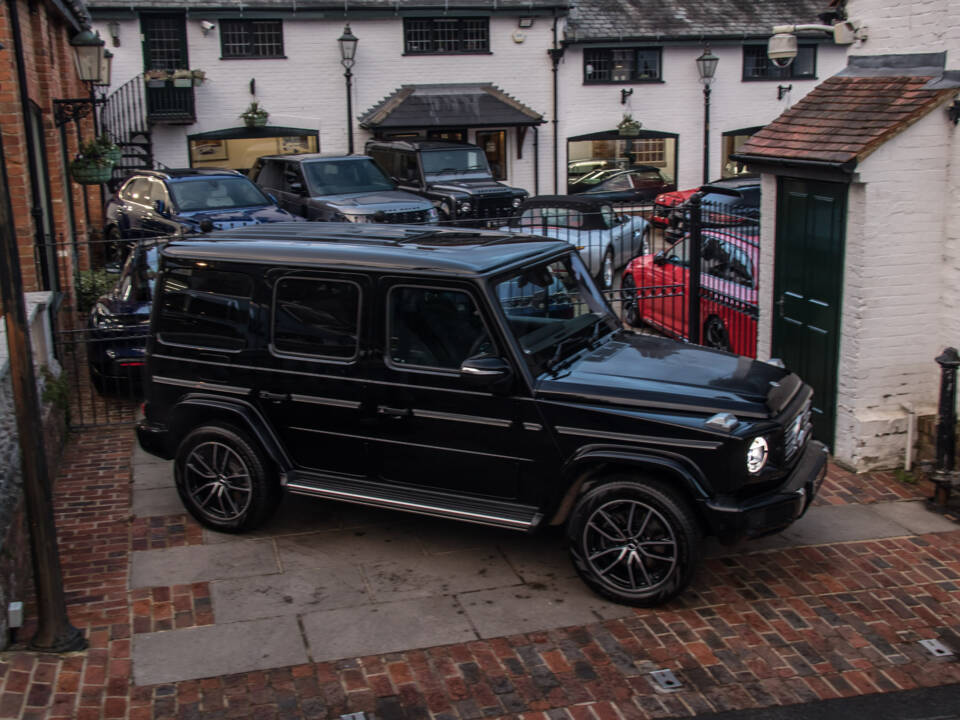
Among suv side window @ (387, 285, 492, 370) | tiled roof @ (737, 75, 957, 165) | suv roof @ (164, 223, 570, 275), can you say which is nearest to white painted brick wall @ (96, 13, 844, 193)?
tiled roof @ (737, 75, 957, 165)

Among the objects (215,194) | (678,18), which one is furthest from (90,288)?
(678,18)

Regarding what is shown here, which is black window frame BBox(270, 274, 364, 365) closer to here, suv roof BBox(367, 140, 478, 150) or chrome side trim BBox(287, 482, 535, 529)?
chrome side trim BBox(287, 482, 535, 529)

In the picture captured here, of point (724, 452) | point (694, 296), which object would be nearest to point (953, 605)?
point (724, 452)

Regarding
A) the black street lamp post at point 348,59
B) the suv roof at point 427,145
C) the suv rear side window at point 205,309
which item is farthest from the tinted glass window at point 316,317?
the black street lamp post at point 348,59

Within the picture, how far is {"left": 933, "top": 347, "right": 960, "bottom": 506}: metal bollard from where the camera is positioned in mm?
7480

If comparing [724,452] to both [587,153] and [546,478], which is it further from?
[587,153]

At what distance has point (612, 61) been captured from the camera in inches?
1078

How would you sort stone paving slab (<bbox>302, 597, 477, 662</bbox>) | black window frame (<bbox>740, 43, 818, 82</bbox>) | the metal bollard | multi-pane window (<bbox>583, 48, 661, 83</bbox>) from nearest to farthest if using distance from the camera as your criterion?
1. stone paving slab (<bbox>302, 597, 477, 662</bbox>)
2. the metal bollard
3. multi-pane window (<bbox>583, 48, 661, 83</bbox>)
4. black window frame (<bbox>740, 43, 818, 82</bbox>)

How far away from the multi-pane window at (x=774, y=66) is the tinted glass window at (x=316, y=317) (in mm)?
24243

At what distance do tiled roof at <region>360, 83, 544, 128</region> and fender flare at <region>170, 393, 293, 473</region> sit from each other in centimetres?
1916

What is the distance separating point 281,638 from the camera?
5703 millimetres

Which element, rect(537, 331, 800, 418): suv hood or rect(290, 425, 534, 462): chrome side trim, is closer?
rect(537, 331, 800, 418): suv hood

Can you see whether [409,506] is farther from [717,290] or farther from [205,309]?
[717,290]

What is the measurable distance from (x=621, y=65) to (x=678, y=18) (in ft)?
6.91
